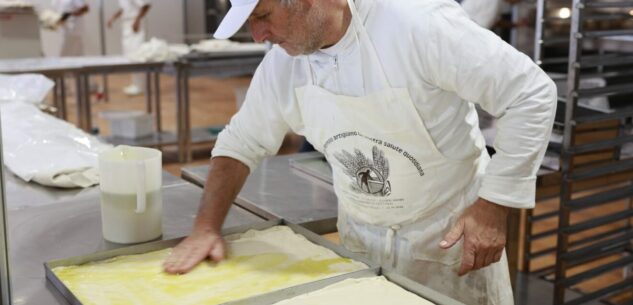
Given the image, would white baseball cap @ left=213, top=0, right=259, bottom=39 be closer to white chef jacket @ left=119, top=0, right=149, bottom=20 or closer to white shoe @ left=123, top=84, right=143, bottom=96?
white chef jacket @ left=119, top=0, right=149, bottom=20

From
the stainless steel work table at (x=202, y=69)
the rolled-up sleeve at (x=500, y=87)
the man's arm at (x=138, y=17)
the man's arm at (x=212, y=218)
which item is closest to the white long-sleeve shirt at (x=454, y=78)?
the rolled-up sleeve at (x=500, y=87)

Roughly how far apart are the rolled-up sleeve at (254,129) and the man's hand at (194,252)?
0.91 ft

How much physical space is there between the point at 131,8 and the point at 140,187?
7.02 m

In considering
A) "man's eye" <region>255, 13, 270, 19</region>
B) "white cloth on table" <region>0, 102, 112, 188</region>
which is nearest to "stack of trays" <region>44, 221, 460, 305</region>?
"man's eye" <region>255, 13, 270, 19</region>

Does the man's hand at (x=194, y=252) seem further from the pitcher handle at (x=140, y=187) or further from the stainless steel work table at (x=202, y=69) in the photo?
the stainless steel work table at (x=202, y=69)

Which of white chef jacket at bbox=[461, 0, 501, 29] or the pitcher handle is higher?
white chef jacket at bbox=[461, 0, 501, 29]

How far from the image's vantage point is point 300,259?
1.34m

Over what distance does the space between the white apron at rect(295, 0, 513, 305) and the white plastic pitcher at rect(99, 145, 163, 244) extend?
355 millimetres

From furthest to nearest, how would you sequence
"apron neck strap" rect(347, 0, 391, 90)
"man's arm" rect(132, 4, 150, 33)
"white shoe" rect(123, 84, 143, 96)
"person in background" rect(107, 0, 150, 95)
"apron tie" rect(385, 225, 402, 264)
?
"white shoe" rect(123, 84, 143, 96), "person in background" rect(107, 0, 150, 95), "man's arm" rect(132, 4, 150, 33), "apron tie" rect(385, 225, 402, 264), "apron neck strap" rect(347, 0, 391, 90)

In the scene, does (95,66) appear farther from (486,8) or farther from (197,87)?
(197,87)

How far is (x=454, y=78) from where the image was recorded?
4.55 ft

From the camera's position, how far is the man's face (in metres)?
1.34

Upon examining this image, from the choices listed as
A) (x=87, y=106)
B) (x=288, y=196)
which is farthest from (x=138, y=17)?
(x=288, y=196)

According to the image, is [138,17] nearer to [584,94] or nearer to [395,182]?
[584,94]
